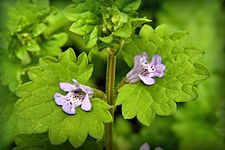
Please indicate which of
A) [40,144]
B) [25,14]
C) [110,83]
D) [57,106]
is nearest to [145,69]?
[110,83]

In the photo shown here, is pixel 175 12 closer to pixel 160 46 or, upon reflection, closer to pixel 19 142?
pixel 160 46

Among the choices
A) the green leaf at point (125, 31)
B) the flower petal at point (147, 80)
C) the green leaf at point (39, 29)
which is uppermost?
the green leaf at point (125, 31)

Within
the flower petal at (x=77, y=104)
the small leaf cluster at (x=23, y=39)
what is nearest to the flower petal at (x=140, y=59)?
the flower petal at (x=77, y=104)

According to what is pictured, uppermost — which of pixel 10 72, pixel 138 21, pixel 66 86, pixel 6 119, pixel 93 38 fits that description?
pixel 138 21

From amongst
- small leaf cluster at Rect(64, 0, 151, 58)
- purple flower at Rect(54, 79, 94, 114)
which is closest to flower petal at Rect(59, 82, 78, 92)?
purple flower at Rect(54, 79, 94, 114)

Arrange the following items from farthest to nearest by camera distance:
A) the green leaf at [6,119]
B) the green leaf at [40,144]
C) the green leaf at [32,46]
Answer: the green leaf at [6,119] < the green leaf at [32,46] < the green leaf at [40,144]

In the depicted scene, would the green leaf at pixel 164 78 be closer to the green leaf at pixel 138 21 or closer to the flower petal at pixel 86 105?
the flower petal at pixel 86 105

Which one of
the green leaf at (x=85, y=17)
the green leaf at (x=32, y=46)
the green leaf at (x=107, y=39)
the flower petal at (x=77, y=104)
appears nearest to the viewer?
the green leaf at (x=107, y=39)

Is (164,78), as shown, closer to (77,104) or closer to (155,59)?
(155,59)
